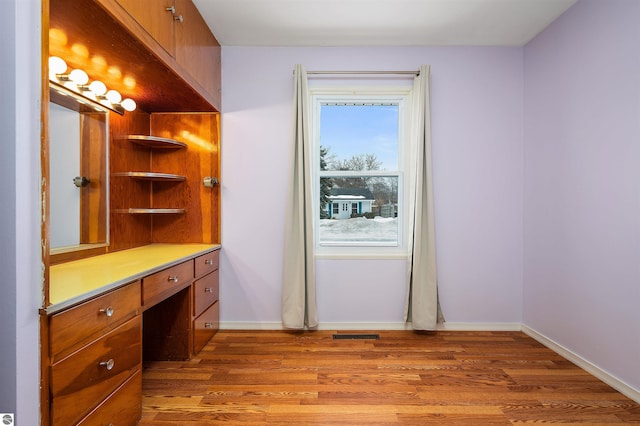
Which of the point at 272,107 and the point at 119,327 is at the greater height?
the point at 272,107

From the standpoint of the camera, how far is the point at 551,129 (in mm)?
2475

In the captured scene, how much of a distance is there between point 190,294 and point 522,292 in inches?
108

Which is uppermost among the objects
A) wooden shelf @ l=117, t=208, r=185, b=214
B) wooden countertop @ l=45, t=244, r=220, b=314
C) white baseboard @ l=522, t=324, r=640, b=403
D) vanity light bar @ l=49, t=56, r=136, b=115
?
vanity light bar @ l=49, t=56, r=136, b=115

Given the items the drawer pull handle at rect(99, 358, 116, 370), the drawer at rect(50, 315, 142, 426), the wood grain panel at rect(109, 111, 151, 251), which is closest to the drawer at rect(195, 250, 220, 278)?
the wood grain panel at rect(109, 111, 151, 251)

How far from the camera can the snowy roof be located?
9.73 ft

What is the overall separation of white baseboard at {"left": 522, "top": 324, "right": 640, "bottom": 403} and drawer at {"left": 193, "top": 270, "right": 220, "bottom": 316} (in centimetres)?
268

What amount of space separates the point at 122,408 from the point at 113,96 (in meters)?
1.86

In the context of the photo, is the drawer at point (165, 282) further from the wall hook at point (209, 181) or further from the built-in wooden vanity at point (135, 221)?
the wall hook at point (209, 181)

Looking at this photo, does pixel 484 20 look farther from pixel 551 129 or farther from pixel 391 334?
pixel 391 334

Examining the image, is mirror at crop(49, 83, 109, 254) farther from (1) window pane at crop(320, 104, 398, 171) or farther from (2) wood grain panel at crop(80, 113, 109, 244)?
(1) window pane at crop(320, 104, 398, 171)

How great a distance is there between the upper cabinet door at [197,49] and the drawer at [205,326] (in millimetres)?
1697

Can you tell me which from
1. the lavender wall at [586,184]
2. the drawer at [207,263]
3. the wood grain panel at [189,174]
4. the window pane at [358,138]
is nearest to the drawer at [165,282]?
the drawer at [207,263]

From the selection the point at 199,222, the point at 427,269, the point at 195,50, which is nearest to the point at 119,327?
the point at 199,222

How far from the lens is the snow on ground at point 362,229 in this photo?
2.97 meters
